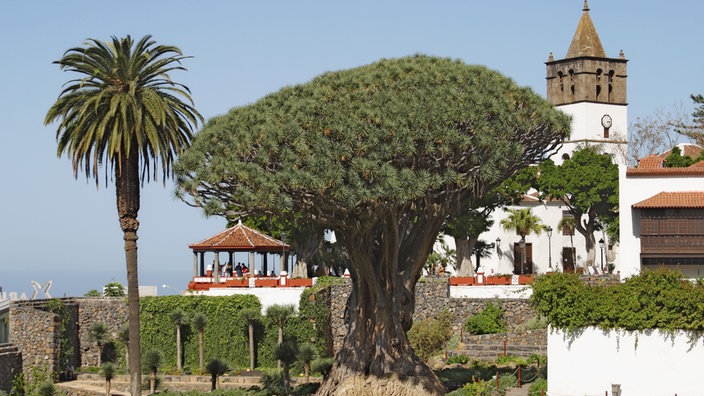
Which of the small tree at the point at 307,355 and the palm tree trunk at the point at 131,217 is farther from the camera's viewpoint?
the small tree at the point at 307,355

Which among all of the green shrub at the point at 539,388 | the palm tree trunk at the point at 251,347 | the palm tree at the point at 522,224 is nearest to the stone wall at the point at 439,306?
the palm tree trunk at the point at 251,347

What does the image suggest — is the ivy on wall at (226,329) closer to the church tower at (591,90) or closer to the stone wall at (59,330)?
the stone wall at (59,330)

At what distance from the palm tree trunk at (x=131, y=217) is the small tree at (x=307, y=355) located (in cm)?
908

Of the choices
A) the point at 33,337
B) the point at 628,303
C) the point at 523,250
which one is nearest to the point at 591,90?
the point at 523,250

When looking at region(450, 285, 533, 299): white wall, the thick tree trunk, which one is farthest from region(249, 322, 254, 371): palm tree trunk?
the thick tree trunk

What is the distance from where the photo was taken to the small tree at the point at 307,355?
51.8 metres

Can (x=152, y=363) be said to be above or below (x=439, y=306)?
below

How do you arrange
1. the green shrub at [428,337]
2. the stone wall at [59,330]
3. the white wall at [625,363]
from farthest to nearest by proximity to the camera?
1. the stone wall at [59,330]
2. the green shrub at [428,337]
3. the white wall at [625,363]

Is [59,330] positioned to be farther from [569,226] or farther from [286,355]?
[569,226]

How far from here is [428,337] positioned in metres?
56.1

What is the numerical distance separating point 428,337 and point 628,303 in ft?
59.8

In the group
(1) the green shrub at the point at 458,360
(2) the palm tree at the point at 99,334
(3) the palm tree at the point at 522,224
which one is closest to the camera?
(1) the green shrub at the point at 458,360

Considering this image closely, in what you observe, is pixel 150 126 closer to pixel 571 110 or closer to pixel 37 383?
pixel 37 383

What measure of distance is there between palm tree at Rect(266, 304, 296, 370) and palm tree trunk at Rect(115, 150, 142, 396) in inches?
530
